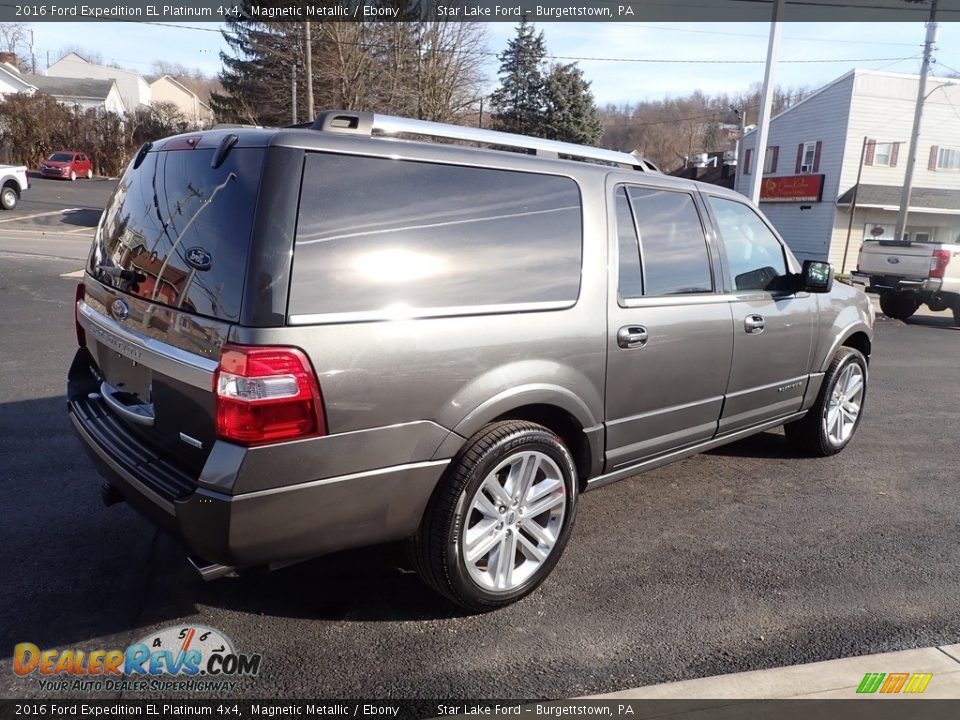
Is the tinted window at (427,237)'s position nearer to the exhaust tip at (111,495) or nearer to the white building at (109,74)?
the exhaust tip at (111,495)

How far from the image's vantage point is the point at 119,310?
117 inches

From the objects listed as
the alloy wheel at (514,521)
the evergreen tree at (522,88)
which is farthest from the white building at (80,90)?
the alloy wheel at (514,521)

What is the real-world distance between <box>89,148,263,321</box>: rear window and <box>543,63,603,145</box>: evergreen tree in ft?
136


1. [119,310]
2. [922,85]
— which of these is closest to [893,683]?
[119,310]

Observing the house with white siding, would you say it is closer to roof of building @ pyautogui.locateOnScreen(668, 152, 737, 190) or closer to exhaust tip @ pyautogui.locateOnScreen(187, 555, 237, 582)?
roof of building @ pyautogui.locateOnScreen(668, 152, 737, 190)

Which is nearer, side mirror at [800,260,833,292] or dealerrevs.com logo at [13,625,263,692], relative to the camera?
dealerrevs.com logo at [13,625,263,692]

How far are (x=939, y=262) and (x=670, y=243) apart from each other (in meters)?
12.2

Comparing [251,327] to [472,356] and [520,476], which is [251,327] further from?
[520,476]

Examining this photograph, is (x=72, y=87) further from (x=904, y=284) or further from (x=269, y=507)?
(x=269, y=507)

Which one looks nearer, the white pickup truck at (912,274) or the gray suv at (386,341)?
the gray suv at (386,341)

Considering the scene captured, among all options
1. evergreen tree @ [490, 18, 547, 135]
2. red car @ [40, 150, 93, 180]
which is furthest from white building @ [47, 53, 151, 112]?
evergreen tree @ [490, 18, 547, 135]

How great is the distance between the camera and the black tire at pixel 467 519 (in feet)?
9.31

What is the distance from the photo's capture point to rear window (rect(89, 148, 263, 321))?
96.3 inches

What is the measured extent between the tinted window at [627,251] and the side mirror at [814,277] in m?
1.49
